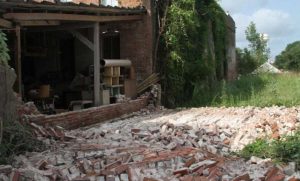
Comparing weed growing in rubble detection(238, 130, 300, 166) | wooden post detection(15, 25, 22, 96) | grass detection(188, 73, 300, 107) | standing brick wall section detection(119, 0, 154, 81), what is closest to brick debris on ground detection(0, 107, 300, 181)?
weed growing in rubble detection(238, 130, 300, 166)

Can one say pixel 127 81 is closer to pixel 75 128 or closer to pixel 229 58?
pixel 75 128

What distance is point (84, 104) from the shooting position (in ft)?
48.2

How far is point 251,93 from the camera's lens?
17.9m

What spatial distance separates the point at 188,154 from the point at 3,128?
3.30 m

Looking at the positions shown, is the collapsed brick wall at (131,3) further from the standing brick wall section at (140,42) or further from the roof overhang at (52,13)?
the roof overhang at (52,13)

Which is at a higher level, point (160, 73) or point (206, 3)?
point (206, 3)

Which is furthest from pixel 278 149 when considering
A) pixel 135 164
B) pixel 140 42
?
pixel 140 42

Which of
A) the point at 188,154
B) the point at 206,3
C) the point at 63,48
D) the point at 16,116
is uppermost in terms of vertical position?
the point at 206,3

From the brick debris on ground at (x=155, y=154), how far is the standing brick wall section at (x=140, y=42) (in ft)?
16.4

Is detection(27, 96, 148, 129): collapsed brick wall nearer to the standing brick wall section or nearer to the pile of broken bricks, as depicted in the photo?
the standing brick wall section

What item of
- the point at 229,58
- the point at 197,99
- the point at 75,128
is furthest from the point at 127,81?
the point at 229,58

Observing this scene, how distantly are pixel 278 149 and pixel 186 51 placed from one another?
9183 millimetres

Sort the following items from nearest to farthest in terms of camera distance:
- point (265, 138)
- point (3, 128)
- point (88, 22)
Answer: point (3, 128), point (265, 138), point (88, 22)

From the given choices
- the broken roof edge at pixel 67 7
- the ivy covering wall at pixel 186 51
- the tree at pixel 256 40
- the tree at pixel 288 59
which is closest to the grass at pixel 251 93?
the ivy covering wall at pixel 186 51
